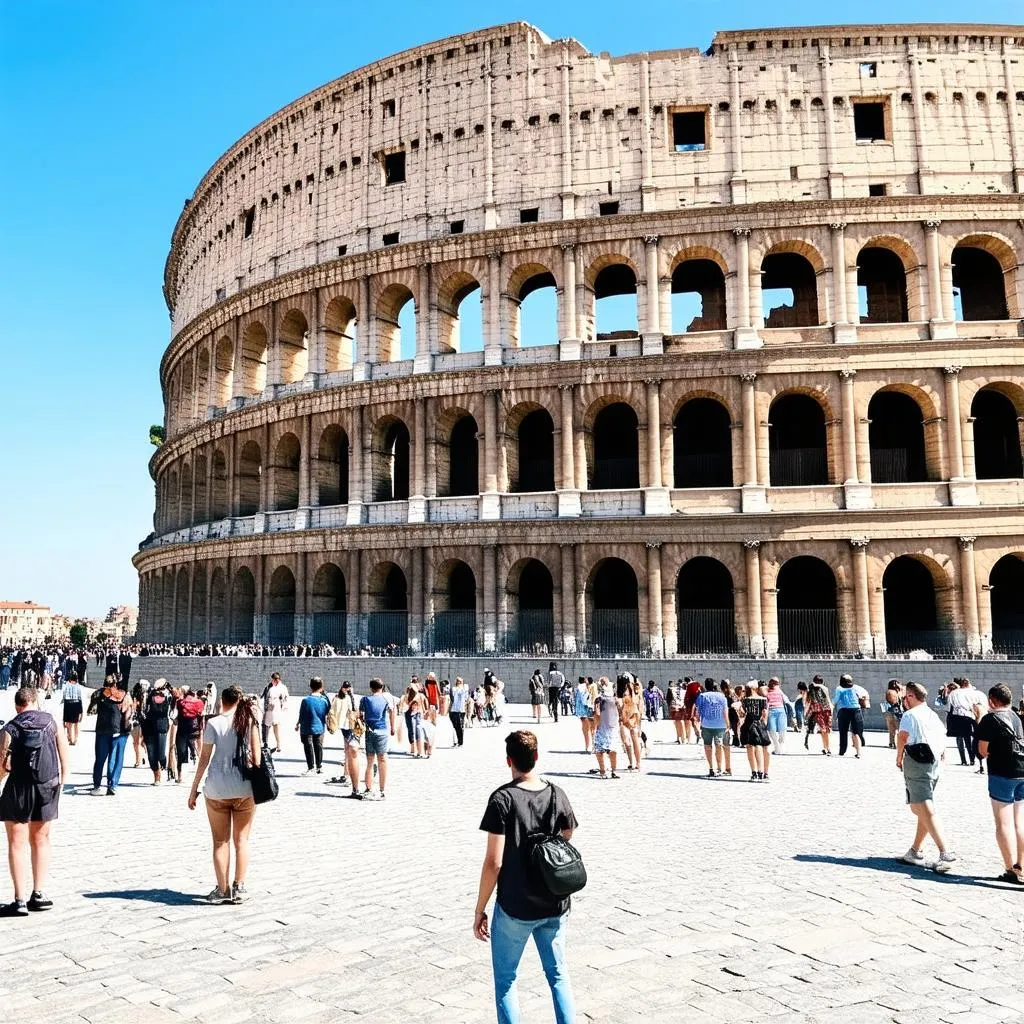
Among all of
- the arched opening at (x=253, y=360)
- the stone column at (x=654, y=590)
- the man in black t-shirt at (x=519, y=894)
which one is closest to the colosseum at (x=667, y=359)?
the stone column at (x=654, y=590)

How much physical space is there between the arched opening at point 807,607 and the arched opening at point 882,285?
769 cm

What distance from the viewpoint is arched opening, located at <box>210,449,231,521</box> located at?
3362cm

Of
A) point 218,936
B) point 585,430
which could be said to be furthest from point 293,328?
point 218,936

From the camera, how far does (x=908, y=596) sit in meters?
25.6

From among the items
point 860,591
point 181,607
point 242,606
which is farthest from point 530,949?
point 181,607

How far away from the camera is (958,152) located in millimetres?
25062

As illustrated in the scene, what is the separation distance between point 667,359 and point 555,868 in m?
22.5

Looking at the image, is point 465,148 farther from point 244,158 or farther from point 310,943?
point 310,943

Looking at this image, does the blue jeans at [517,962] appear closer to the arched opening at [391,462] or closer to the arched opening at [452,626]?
the arched opening at [452,626]

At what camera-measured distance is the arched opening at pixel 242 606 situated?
3102cm

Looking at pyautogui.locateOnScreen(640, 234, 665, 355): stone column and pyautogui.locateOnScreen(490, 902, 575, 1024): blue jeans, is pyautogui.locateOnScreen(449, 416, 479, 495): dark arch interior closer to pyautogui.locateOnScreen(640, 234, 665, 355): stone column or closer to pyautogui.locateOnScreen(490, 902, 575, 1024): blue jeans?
pyautogui.locateOnScreen(640, 234, 665, 355): stone column

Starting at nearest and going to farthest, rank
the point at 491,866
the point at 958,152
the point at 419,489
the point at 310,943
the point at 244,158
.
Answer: the point at 491,866
the point at 310,943
the point at 958,152
the point at 419,489
the point at 244,158

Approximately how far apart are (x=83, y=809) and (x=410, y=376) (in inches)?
757

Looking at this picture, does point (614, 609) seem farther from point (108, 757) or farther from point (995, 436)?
point (108, 757)
